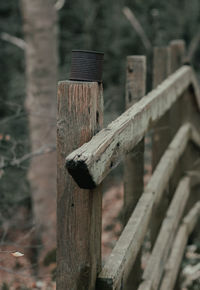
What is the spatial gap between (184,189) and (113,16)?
886cm

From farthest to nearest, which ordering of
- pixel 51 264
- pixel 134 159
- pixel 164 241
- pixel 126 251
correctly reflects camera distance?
pixel 51 264, pixel 164 241, pixel 134 159, pixel 126 251

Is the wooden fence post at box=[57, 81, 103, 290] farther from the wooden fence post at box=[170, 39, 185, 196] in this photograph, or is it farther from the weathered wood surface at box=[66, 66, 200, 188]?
the wooden fence post at box=[170, 39, 185, 196]

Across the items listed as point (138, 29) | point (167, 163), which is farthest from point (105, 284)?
point (138, 29)

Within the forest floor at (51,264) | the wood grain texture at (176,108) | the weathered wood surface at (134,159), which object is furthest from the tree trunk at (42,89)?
the weathered wood surface at (134,159)

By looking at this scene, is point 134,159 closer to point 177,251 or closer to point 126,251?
point 126,251

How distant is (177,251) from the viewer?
3.31 meters

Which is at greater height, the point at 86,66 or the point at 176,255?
the point at 86,66

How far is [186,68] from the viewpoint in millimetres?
4051

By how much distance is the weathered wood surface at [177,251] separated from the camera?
2926 mm

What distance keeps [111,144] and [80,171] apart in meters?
0.26

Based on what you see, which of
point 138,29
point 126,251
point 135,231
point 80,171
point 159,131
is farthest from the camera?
point 138,29

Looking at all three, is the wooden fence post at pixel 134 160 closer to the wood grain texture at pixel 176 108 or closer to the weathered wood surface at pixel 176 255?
the weathered wood surface at pixel 176 255

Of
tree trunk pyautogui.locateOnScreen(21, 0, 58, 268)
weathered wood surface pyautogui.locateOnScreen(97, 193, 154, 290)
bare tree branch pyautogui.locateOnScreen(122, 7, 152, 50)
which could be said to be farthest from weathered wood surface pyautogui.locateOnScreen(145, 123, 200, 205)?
bare tree branch pyautogui.locateOnScreen(122, 7, 152, 50)

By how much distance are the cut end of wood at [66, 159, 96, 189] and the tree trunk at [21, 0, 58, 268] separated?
3820 millimetres
